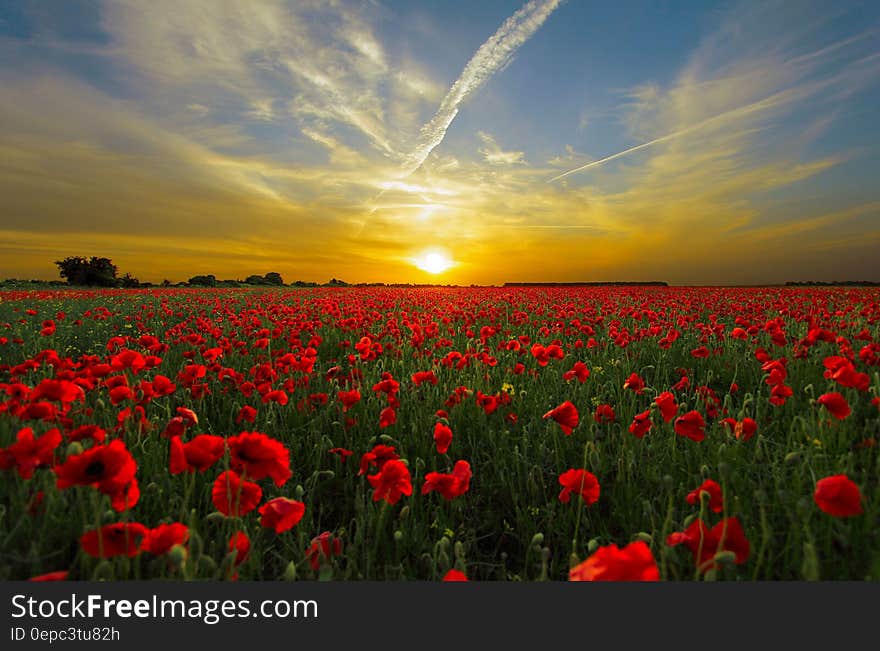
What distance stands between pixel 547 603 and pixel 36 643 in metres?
1.38

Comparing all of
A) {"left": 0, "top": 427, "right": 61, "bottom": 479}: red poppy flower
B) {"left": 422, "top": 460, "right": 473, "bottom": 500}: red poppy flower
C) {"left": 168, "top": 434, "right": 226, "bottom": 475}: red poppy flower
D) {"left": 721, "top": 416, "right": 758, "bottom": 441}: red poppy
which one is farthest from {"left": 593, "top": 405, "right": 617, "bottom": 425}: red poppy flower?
{"left": 0, "top": 427, "right": 61, "bottom": 479}: red poppy flower

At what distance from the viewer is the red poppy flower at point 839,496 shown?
47.2 inches

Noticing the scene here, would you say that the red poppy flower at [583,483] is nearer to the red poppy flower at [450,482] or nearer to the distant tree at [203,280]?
the red poppy flower at [450,482]

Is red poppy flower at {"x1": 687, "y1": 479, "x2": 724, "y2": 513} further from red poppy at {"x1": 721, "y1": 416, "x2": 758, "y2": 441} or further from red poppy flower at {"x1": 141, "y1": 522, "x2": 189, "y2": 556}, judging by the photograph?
red poppy flower at {"x1": 141, "y1": 522, "x2": 189, "y2": 556}

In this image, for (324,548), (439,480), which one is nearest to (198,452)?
(324,548)

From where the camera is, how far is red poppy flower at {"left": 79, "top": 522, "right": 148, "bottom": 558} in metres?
1.24

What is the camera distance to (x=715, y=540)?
129cm

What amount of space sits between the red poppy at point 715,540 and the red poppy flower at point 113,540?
1.47 m

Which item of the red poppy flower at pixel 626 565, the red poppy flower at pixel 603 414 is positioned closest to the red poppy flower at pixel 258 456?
the red poppy flower at pixel 626 565

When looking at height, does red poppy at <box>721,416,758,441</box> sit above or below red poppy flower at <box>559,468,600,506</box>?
above

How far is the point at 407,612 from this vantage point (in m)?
1.23

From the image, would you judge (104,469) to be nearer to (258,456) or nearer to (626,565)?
(258,456)

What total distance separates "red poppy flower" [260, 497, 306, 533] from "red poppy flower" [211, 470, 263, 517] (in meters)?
0.08

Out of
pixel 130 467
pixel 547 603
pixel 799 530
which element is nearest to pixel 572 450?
pixel 799 530
